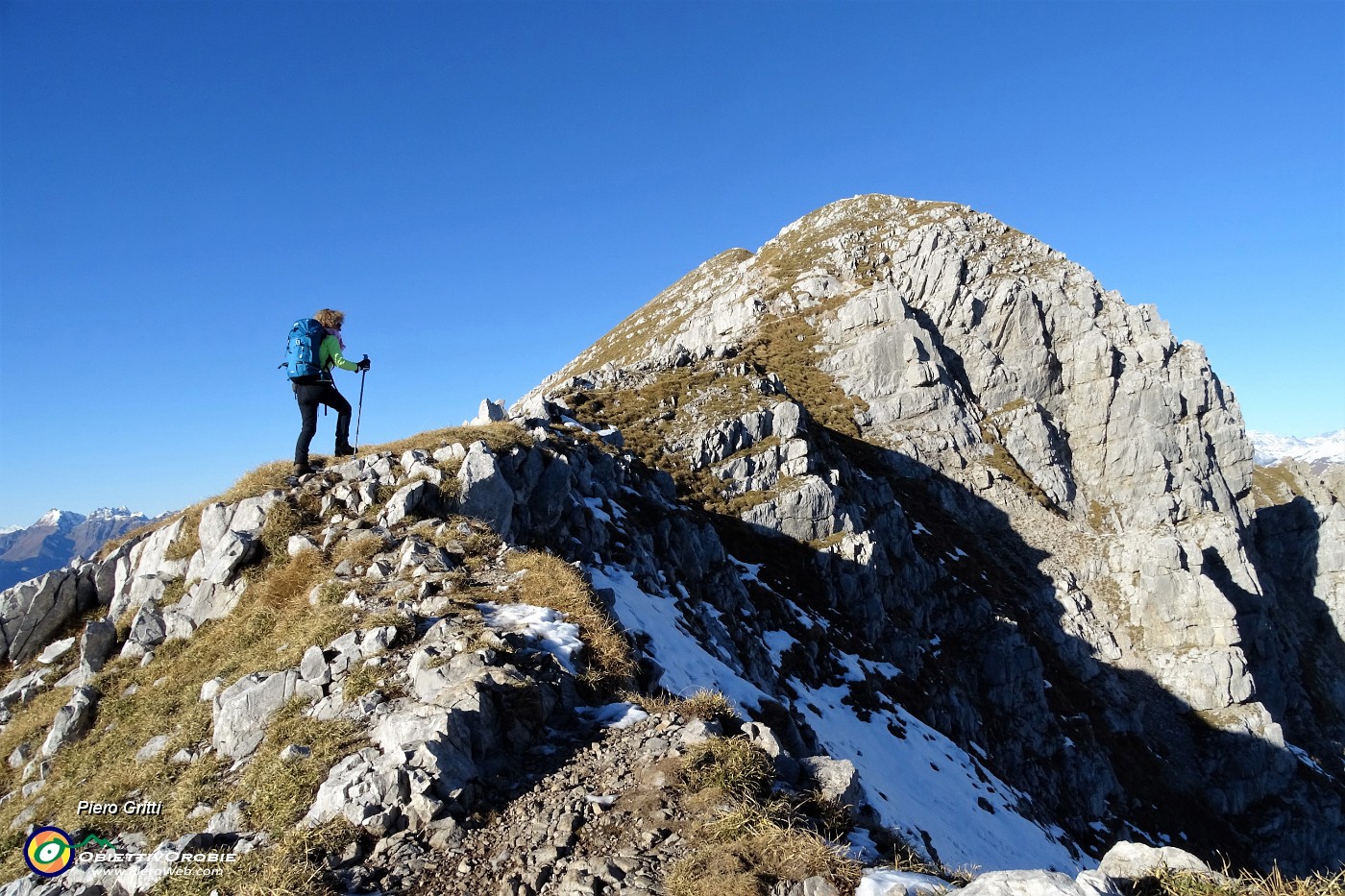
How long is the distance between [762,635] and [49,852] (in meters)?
24.8

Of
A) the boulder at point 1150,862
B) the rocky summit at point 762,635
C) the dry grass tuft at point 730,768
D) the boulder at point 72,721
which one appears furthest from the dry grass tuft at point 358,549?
the boulder at point 1150,862

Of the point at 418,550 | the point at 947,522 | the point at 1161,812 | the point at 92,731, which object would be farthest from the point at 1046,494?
the point at 92,731

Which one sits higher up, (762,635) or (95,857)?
(762,635)

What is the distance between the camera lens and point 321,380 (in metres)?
15.4

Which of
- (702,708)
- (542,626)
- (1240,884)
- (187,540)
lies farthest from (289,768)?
(1240,884)

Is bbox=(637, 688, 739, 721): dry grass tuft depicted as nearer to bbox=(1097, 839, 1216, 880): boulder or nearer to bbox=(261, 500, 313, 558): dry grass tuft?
bbox=(1097, 839, 1216, 880): boulder

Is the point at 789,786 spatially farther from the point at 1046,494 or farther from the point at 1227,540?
the point at 1227,540

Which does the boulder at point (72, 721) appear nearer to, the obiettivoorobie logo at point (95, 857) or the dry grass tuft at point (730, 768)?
the obiettivoorobie logo at point (95, 857)

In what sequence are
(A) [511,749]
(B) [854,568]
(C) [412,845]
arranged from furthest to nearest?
(B) [854,568] → (A) [511,749] → (C) [412,845]

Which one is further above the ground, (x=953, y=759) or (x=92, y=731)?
(x=92, y=731)

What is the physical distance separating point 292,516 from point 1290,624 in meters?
91.5

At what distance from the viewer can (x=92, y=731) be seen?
10797 mm

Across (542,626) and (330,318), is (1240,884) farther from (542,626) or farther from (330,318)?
(330,318)

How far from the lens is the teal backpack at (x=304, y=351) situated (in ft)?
49.4
